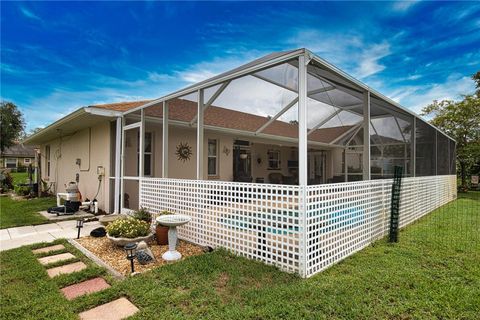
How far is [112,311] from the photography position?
264 cm

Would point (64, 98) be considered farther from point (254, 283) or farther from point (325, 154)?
point (254, 283)

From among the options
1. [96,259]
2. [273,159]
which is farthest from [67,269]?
[273,159]

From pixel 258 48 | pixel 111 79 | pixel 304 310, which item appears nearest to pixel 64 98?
pixel 111 79

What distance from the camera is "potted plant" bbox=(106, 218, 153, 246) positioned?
181 inches

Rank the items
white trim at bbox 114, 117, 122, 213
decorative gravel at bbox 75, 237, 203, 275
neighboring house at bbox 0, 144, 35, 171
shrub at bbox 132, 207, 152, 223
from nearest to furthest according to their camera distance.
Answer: decorative gravel at bbox 75, 237, 203, 275
shrub at bbox 132, 207, 152, 223
white trim at bbox 114, 117, 122, 213
neighboring house at bbox 0, 144, 35, 171

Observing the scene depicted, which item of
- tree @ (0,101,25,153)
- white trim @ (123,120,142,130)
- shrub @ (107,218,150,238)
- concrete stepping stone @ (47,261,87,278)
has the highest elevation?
tree @ (0,101,25,153)

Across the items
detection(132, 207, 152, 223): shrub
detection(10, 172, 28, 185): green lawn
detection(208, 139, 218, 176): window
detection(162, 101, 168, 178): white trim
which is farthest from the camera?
detection(10, 172, 28, 185): green lawn

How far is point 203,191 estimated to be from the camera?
4.76 m

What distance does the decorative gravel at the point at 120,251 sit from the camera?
385cm

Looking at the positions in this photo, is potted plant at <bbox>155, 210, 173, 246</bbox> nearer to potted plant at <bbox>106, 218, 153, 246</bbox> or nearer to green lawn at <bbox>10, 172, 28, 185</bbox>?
potted plant at <bbox>106, 218, 153, 246</bbox>

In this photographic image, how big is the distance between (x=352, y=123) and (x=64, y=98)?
21640 mm

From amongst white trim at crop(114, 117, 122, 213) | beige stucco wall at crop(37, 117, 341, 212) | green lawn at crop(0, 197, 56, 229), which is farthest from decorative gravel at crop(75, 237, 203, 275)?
beige stucco wall at crop(37, 117, 341, 212)

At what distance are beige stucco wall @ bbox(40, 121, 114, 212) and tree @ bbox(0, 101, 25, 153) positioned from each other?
1518cm

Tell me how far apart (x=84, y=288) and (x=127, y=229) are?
1.64 meters
